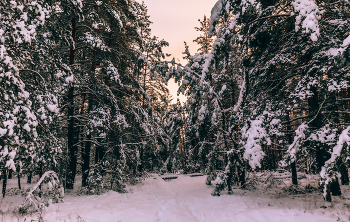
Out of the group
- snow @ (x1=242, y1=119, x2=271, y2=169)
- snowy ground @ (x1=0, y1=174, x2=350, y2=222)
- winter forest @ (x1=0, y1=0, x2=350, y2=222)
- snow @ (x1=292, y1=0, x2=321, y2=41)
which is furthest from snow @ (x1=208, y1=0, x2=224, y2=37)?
snowy ground @ (x1=0, y1=174, x2=350, y2=222)

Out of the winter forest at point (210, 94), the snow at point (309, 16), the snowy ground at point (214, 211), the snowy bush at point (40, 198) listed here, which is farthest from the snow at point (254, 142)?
the snowy bush at point (40, 198)

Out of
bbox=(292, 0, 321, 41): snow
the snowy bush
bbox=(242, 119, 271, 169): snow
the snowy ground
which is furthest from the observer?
the snowy bush

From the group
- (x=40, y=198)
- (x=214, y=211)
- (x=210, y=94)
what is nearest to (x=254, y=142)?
(x=214, y=211)

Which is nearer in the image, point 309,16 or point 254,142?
point 309,16

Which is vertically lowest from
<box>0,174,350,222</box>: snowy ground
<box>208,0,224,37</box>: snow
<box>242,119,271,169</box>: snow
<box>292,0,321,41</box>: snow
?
<box>0,174,350,222</box>: snowy ground

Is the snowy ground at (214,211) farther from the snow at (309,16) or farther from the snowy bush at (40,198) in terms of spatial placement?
the snow at (309,16)

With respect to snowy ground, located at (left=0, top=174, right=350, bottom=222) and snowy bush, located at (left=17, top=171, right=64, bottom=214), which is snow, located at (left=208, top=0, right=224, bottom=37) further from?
snowy bush, located at (left=17, top=171, right=64, bottom=214)

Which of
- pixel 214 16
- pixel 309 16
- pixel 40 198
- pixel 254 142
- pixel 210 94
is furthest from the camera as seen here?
pixel 210 94

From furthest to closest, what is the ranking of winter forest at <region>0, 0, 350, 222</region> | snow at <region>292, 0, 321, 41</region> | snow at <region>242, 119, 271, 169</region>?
snow at <region>242, 119, 271, 169</region>
winter forest at <region>0, 0, 350, 222</region>
snow at <region>292, 0, 321, 41</region>

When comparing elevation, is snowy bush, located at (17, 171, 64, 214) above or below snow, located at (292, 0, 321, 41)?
below

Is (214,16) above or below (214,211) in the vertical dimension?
above

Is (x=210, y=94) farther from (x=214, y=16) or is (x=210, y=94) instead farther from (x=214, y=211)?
(x=214, y=211)

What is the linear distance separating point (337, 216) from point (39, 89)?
915 centimetres

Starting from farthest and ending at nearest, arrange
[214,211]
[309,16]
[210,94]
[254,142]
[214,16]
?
[210,94] < [214,211] < [254,142] < [214,16] < [309,16]
